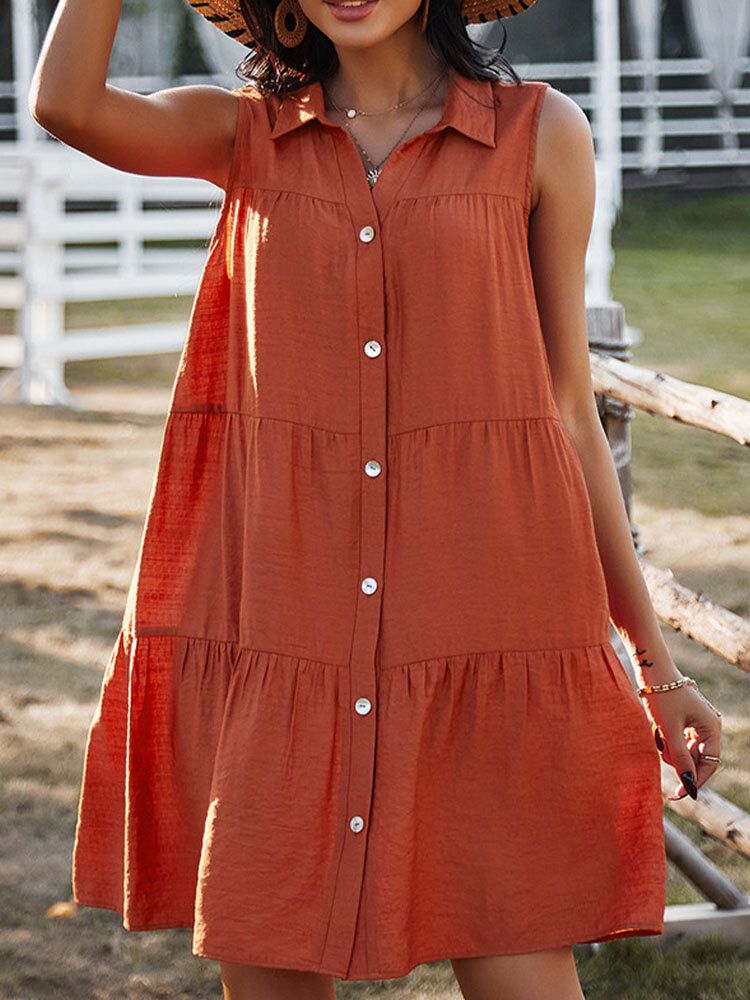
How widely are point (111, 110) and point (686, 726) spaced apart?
0.98 metres

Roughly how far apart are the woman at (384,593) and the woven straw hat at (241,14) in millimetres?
181

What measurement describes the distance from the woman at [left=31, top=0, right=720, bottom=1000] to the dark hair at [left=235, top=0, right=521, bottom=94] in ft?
0.26

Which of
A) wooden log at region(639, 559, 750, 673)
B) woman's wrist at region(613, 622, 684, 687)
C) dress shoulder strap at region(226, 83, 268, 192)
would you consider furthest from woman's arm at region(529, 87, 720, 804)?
wooden log at region(639, 559, 750, 673)

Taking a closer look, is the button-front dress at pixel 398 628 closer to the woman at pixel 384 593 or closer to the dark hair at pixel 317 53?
the woman at pixel 384 593

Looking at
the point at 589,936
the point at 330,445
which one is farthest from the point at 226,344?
the point at 589,936

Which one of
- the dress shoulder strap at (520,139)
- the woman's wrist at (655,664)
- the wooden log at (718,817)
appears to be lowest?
the wooden log at (718,817)

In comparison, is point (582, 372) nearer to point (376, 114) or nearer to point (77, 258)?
point (376, 114)

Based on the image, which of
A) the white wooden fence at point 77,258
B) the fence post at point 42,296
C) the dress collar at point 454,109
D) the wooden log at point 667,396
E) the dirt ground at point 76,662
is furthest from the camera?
the white wooden fence at point 77,258

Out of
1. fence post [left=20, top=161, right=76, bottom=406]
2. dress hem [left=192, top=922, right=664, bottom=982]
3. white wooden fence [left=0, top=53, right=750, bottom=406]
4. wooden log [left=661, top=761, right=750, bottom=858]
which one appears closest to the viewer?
dress hem [left=192, top=922, right=664, bottom=982]

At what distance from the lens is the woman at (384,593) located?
1.76 metres

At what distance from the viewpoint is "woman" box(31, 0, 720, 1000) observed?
176 centimetres

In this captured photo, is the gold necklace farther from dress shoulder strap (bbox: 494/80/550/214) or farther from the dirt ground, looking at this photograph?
the dirt ground

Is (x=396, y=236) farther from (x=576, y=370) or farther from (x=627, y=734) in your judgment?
(x=627, y=734)

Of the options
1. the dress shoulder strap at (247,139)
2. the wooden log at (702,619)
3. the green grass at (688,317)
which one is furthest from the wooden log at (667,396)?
the green grass at (688,317)
